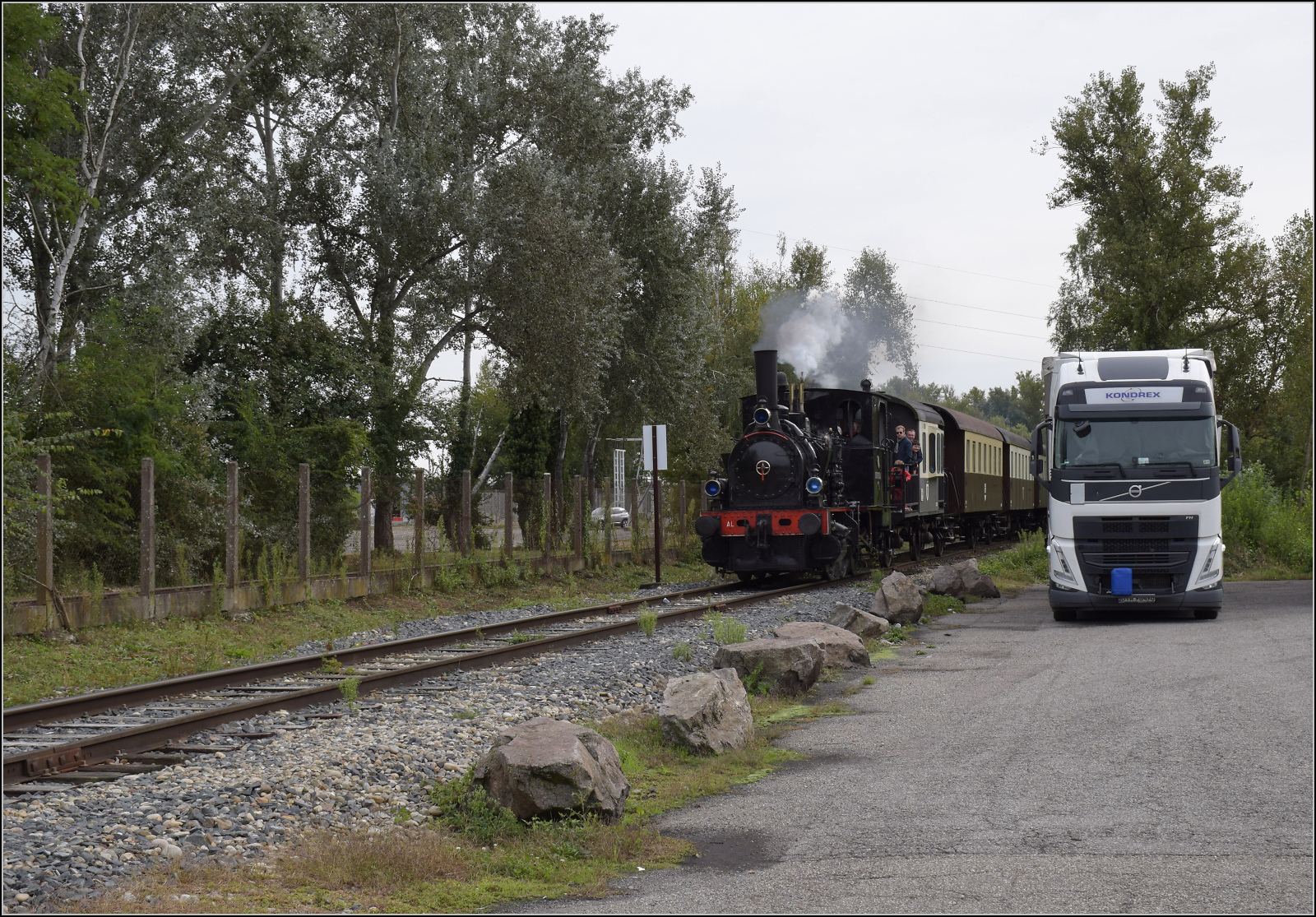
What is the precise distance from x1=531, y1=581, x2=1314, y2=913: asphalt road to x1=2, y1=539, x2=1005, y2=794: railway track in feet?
12.6

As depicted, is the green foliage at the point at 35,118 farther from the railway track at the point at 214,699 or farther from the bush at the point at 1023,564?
the bush at the point at 1023,564

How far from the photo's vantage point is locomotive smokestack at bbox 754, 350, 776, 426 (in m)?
22.2

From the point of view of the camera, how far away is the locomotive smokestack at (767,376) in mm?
22172

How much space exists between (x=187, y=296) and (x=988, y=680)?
1475 cm

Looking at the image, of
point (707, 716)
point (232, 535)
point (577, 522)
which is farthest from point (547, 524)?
point (707, 716)

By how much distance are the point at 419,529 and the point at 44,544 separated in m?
8.14

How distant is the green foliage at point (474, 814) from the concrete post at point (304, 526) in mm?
11444

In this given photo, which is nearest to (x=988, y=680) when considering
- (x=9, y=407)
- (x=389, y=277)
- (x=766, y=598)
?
(x=766, y=598)

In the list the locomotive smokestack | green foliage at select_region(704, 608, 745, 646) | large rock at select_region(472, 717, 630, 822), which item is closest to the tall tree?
the locomotive smokestack

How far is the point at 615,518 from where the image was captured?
31.4 metres

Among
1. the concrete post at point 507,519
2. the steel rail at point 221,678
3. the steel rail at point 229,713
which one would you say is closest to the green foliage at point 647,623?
the steel rail at point 229,713

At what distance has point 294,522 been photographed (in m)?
19.1

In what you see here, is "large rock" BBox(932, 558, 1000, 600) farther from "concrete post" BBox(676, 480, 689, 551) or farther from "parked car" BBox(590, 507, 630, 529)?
"concrete post" BBox(676, 480, 689, 551)

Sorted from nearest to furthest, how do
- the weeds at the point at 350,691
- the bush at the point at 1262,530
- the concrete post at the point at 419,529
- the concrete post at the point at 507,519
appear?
1. the weeds at the point at 350,691
2. the concrete post at the point at 419,529
3. the bush at the point at 1262,530
4. the concrete post at the point at 507,519
